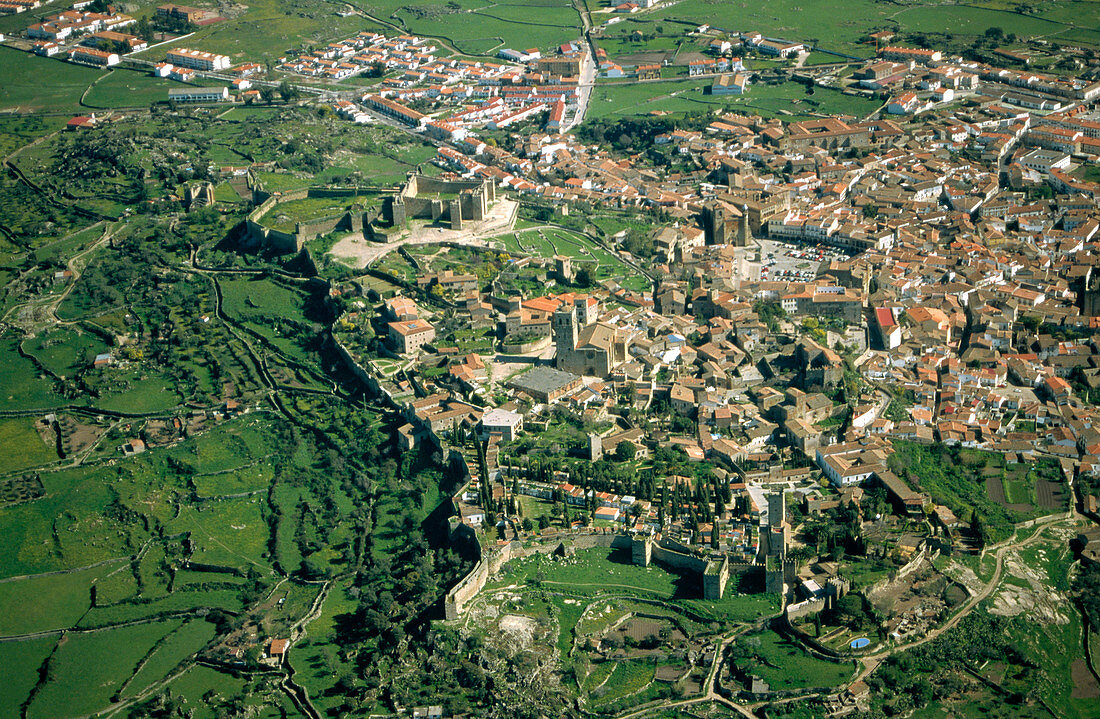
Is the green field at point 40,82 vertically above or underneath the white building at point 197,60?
underneath

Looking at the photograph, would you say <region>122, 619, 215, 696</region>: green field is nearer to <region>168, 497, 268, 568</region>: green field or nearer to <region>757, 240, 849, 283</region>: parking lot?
<region>168, 497, 268, 568</region>: green field

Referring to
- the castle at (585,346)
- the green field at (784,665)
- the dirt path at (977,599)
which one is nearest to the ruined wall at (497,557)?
the green field at (784,665)

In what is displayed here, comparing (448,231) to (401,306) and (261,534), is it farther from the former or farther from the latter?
(261,534)

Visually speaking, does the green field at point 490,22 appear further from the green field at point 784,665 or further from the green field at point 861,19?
the green field at point 784,665

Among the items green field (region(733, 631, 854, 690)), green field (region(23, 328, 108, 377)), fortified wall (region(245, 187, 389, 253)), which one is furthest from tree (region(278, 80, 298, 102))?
green field (region(733, 631, 854, 690))

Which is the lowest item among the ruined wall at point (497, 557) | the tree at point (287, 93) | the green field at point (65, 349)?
the green field at point (65, 349)

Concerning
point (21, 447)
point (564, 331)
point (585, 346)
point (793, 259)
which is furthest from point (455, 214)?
point (21, 447)
